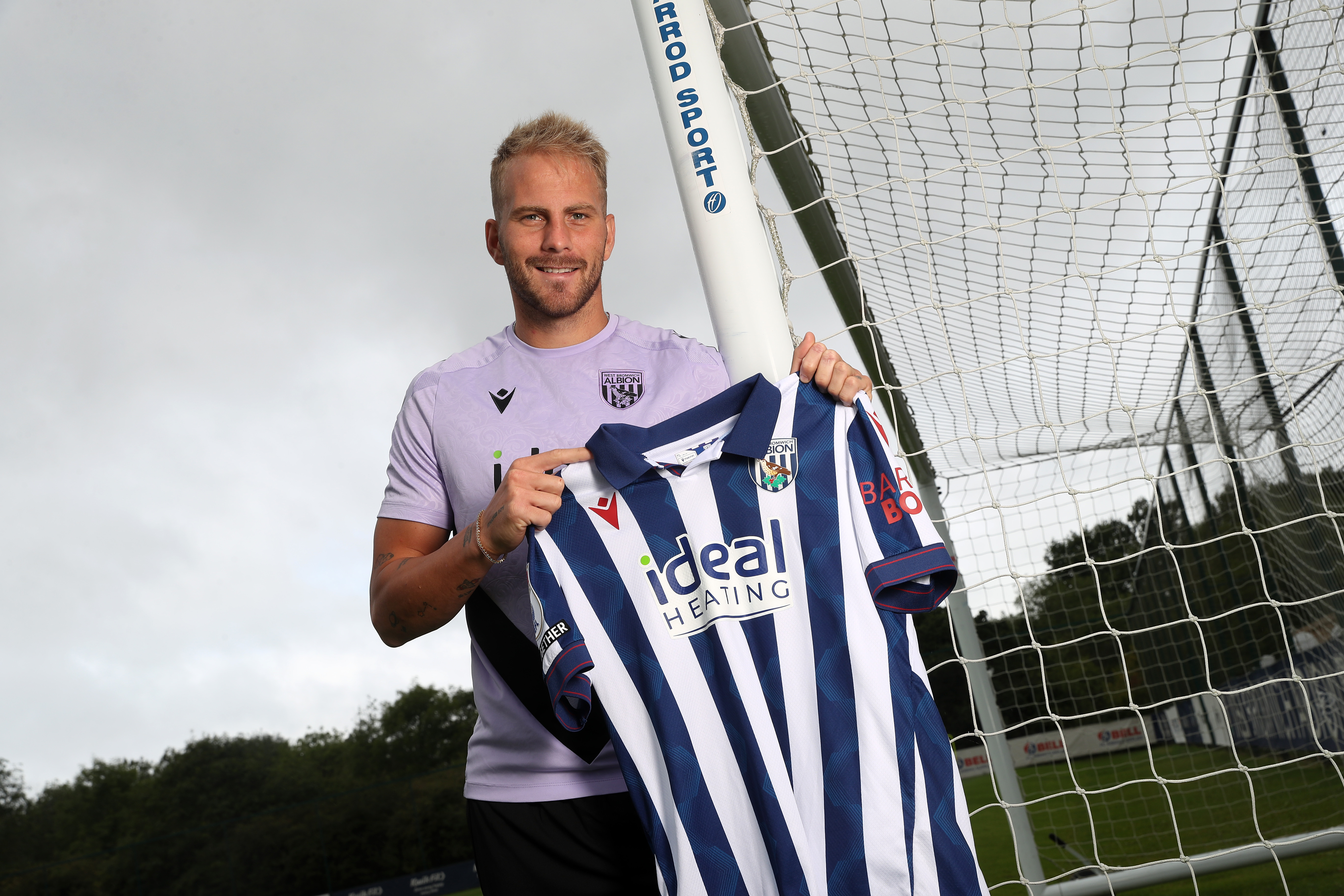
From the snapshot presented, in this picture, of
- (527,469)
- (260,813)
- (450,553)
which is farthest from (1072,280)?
(260,813)

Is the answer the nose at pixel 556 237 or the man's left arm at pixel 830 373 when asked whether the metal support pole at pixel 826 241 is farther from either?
the nose at pixel 556 237

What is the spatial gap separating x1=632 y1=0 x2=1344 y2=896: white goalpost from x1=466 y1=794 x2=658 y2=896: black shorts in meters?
0.86

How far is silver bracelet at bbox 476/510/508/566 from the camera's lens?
1289 mm

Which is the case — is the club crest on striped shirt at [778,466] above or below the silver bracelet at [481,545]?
above

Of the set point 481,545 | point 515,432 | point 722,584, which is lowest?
point 722,584

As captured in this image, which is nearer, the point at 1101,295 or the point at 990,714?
the point at 990,714

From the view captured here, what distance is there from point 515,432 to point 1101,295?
3.31 meters

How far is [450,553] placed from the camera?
4.30 feet

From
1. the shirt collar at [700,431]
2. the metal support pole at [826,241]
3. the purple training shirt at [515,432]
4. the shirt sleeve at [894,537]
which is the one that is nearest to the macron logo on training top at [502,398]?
the purple training shirt at [515,432]

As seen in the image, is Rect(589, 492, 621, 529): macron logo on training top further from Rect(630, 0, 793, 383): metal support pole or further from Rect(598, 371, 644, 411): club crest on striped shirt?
Rect(630, 0, 793, 383): metal support pole

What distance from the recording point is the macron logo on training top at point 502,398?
1.55 meters

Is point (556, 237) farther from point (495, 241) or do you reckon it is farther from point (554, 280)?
point (495, 241)

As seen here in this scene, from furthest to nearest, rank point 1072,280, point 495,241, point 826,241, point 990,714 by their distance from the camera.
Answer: point 1072,280, point 990,714, point 826,241, point 495,241

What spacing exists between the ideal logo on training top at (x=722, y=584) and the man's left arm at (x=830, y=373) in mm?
251
